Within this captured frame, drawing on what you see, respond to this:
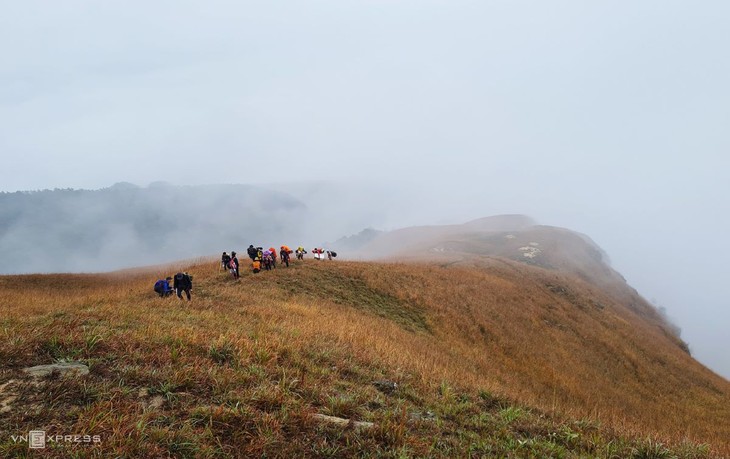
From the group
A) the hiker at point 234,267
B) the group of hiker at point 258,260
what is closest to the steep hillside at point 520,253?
the group of hiker at point 258,260

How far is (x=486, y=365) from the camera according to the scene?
18.7 m

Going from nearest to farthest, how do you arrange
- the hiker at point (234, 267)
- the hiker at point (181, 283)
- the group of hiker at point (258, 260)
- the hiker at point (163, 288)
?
the hiker at point (181, 283) → the hiker at point (163, 288) → the hiker at point (234, 267) → the group of hiker at point (258, 260)

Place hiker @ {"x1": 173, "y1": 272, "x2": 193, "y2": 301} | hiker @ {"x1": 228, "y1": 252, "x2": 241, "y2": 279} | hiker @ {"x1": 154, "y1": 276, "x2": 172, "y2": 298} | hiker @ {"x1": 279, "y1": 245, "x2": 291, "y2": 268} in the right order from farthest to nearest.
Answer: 1. hiker @ {"x1": 279, "y1": 245, "x2": 291, "y2": 268}
2. hiker @ {"x1": 228, "y1": 252, "x2": 241, "y2": 279}
3. hiker @ {"x1": 154, "y1": 276, "x2": 172, "y2": 298}
4. hiker @ {"x1": 173, "y1": 272, "x2": 193, "y2": 301}

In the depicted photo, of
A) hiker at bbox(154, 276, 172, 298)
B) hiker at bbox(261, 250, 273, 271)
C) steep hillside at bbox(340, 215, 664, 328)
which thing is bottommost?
steep hillside at bbox(340, 215, 664, 328)

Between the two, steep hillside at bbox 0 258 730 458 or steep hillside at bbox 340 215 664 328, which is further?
steep hillside at bbox 340 215 664 328

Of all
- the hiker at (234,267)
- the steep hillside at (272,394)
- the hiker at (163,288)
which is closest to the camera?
the steep hillside at (272,394)

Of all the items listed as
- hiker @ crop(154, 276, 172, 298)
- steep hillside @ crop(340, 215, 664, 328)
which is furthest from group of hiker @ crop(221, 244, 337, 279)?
steep hillside @ crop(340, 215, 664, 328)

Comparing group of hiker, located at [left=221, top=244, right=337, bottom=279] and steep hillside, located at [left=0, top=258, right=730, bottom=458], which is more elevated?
group of hiker, located at [left=221, top=244, right=337, bottom=279]

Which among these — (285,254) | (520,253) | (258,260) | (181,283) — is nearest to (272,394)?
(181,283)

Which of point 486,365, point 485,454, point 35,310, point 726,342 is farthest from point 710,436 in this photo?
point 726,342

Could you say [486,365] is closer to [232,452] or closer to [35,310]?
[232,452]

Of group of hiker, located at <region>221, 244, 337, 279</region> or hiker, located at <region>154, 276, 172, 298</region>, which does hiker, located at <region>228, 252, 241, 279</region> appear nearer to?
group of hiker, located at <region>221, 244, 337, 279</region>

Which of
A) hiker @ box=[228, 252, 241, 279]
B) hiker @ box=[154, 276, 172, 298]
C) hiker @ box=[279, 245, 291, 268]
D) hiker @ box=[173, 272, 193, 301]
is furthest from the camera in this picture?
hiker @ box=[279, 245, 291, 268]

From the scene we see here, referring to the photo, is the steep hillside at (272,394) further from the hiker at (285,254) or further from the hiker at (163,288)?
the hiker at (285,254)
